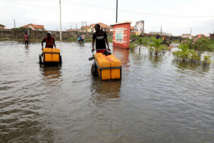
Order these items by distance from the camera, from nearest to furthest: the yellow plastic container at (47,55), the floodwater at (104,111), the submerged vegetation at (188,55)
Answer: the floodwater at (104,111) < the yellow plastic container at (47,55) < the submerged vegetation at (188,55)

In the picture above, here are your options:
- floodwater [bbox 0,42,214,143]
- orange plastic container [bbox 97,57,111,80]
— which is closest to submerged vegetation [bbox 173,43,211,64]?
floodwater [bbox 0,42,214,143]

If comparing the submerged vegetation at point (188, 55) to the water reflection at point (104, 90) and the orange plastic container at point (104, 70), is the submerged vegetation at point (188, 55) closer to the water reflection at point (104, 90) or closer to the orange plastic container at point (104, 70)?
the water reflection at point (104, 90)

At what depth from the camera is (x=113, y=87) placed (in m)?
5.95

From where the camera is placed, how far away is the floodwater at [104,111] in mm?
3109

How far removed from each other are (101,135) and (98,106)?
4.19 feet

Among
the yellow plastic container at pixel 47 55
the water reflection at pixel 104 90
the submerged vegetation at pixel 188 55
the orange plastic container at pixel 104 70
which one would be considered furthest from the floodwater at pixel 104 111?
the submerged vegetation at pixel 188 55

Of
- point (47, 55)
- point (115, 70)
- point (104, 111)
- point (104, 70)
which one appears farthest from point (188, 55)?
point (104, 111)

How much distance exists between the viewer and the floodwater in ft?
10.2

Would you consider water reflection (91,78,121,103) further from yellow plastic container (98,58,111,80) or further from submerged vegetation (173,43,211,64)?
submerged vegetation (173,43,211,64)

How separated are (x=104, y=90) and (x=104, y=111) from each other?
1.57m

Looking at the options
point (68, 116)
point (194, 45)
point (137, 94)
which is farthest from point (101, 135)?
point (194, 45)

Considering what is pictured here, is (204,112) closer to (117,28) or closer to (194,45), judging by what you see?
(194,45)

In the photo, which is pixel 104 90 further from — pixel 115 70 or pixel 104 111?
pixel 104 111

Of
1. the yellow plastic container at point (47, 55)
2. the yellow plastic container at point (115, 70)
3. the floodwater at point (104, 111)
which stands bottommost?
the floodwater at point (104, 111)
